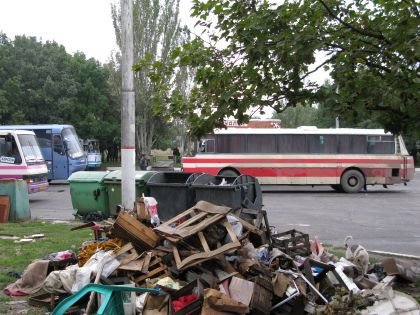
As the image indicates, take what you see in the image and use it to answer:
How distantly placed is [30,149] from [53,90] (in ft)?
86.2

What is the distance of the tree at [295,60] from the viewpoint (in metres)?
6.56

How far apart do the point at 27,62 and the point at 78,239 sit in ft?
132

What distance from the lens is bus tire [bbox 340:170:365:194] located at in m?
24.1

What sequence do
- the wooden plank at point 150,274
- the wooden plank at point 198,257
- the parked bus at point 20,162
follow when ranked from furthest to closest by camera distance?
the parked bus at point 20,162
the wooden plank at point 150,274
the wooden plank at point 198,257

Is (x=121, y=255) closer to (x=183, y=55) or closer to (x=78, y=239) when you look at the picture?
(x=183, y=55)

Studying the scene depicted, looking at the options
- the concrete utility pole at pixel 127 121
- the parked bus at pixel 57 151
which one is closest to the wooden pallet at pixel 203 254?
the concrete utility pole at pixel 127 121

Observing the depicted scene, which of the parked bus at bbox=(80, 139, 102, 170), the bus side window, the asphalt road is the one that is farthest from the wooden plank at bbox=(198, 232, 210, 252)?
the parked bus at bbox=(80, 139, 102, 170)

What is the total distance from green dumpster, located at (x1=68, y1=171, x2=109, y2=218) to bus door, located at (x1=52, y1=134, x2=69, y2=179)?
14.7 m

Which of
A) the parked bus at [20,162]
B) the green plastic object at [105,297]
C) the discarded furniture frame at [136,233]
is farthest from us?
the parked bus at [20,162]

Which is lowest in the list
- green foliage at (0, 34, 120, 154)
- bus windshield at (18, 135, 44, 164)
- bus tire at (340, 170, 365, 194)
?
bus tire at (340, 170, 365, 194)

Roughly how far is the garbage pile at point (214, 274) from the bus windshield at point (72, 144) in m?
20.9

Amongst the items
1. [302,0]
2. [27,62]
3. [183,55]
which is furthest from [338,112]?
[27,62]

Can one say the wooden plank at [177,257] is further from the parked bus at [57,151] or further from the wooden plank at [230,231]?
the parked bus at [57,151]

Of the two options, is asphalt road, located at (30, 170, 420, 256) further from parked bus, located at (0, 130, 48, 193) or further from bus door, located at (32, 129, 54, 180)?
bus door, located at (32, 129, 54, 180)
